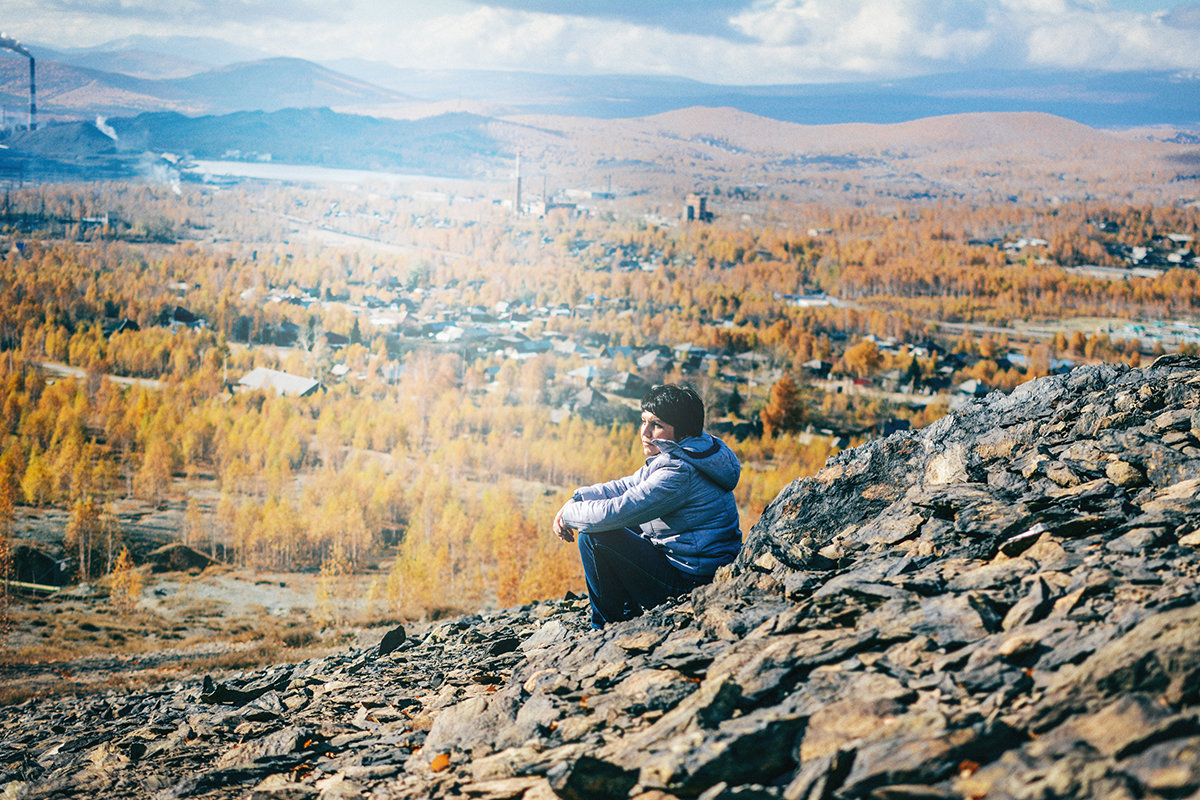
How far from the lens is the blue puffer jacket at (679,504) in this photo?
4.09 m

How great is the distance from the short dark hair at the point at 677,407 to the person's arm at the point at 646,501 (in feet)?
0.63

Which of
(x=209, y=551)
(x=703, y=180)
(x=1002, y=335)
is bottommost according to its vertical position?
(x=209, y=551)

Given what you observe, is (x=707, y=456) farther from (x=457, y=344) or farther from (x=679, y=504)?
(x=457, y=344)

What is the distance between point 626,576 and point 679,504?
0.64 metres

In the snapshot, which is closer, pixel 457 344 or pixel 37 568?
pixel 37 568

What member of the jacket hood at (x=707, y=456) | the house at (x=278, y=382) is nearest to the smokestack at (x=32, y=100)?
the house at (x=278, y=382)

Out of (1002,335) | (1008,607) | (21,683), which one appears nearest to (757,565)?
(1008,607)

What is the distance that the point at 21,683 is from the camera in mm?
20484

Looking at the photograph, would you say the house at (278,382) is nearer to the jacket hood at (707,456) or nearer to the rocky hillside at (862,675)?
the rocky hillside at (862,675)

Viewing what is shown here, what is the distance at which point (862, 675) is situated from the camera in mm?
3240

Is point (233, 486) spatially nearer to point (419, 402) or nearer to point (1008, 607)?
point (419, 402)

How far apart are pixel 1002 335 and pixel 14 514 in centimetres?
6848

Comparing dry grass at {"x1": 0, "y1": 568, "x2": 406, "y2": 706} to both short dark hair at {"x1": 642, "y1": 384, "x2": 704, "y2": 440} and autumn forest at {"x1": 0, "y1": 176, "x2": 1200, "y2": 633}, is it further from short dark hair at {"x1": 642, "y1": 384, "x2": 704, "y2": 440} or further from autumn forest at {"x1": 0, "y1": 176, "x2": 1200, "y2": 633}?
short dark hair at {"x1": 642, "y1": 384, "x2": 704, "y2": 440}

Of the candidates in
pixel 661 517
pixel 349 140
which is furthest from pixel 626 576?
pixel 349 140
